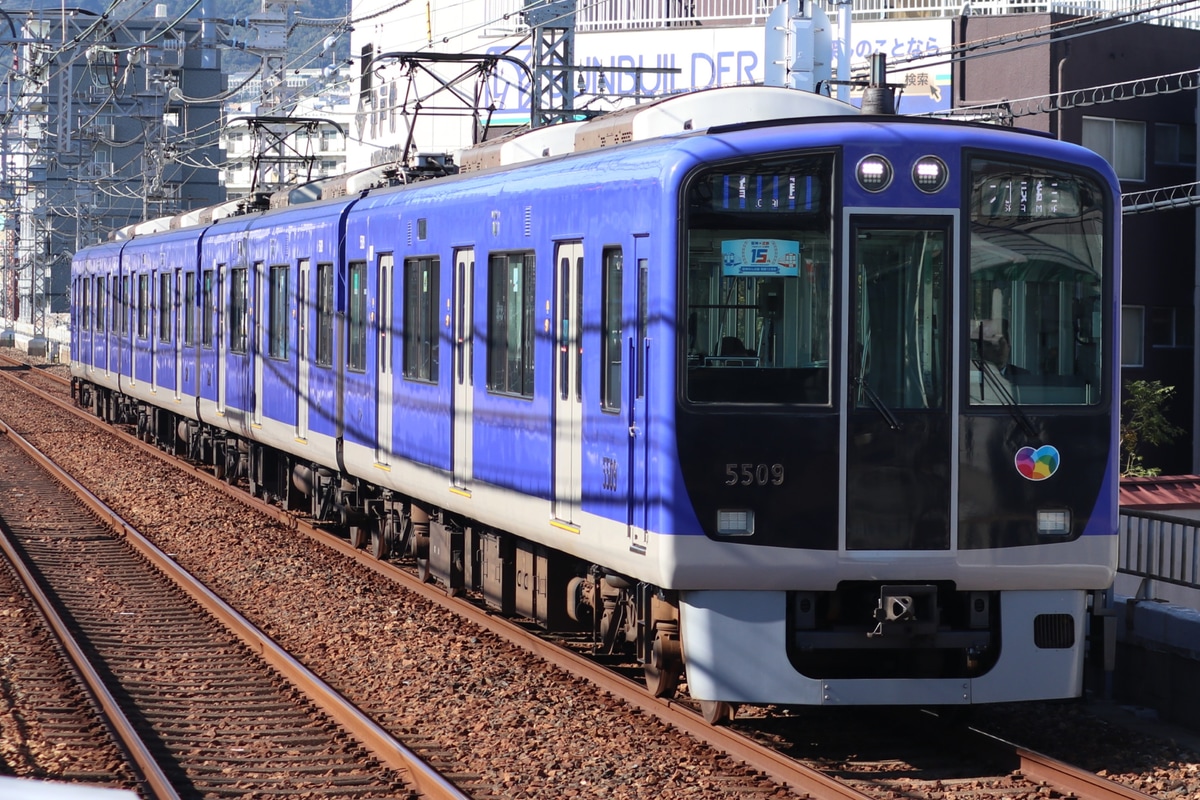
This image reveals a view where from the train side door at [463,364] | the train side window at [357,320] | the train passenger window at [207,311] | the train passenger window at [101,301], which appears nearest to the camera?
the train side door at [463,364]

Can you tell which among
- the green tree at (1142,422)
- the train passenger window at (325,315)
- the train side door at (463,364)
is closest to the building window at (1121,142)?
the green tree at (1142,422)

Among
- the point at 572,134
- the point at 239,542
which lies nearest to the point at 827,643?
the point at 572,134

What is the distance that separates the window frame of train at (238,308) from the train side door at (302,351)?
8.18 feet

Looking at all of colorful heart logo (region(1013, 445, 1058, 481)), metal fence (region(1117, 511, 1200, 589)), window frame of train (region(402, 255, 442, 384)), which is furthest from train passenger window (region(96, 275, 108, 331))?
colorful heart logo (region(1013, 445, 1058, 481))

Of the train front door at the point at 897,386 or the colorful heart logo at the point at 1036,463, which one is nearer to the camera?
the train front door at the point at 897,386

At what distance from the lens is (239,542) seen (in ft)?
47.7

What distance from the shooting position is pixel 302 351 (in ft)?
48.6

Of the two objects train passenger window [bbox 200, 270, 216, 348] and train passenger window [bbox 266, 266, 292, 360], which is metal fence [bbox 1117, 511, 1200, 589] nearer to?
train passenger window [bbox 266, 266, 292, 360]

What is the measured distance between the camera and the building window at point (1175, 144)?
1010 inches

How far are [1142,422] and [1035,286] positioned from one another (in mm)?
17396

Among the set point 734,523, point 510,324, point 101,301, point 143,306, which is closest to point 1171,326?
point 143,306

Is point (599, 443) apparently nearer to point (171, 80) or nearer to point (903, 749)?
point (903, 749)

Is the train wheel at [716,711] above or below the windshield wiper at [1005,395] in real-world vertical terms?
below

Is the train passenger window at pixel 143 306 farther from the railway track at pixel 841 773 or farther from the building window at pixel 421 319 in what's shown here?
the railway track at pixel 841 773
